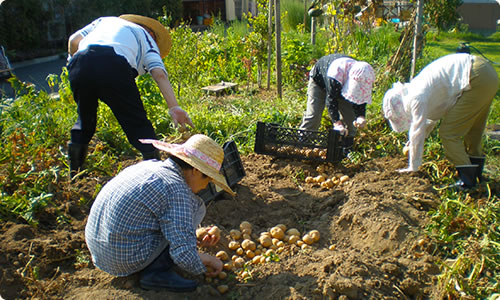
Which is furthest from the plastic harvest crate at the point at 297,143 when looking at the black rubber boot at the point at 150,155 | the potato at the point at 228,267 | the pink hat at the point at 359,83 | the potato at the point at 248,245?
the potato at the point at 228,267

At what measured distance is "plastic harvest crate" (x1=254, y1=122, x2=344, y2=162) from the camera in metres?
4.27

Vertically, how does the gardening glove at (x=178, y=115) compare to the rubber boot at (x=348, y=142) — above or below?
above

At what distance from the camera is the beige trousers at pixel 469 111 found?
345 cm

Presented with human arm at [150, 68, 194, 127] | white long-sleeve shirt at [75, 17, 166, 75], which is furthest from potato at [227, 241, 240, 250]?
white long-sleeve shirt at [75, 17, 166, 75]

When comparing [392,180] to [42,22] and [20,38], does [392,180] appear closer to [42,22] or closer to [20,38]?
[20,38]

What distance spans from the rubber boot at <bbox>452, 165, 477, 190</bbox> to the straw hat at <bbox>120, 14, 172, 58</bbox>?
8.87 feet

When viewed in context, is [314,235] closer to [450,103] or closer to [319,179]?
[319,179]

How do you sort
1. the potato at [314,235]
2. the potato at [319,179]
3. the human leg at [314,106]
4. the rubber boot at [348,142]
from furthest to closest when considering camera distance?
the human leg at [314,106] < the rubber boot at [348,142] < the potato at [319,179] < the potato at [314,235]

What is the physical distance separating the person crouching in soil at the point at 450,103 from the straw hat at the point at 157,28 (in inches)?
77.8

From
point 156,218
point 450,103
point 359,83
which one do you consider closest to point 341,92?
point 359,83

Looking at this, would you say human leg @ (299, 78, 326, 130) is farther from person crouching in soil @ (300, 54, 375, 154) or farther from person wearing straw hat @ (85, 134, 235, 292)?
person wearing straw hat @ (85, 134, 235, 292)

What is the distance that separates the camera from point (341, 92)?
411 cm

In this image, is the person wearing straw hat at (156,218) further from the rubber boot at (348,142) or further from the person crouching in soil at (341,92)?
the rubber boot at (348,142)

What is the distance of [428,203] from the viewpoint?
11.4 ft
